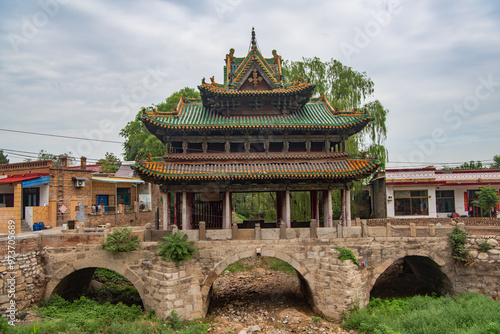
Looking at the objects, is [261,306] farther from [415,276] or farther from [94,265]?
[415,276]

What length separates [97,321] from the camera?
13.6 meters

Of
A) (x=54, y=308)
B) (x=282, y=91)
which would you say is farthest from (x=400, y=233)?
(x=54, y=308)

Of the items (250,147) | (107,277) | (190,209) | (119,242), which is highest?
(250,147)

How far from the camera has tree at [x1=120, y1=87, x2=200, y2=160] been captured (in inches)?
1267

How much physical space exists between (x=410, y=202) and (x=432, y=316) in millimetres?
11795

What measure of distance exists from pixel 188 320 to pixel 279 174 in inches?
318

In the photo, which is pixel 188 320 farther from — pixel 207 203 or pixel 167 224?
pixel 207 203

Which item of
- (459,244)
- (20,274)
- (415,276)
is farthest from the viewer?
(415,276)

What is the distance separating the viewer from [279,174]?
15750 mm

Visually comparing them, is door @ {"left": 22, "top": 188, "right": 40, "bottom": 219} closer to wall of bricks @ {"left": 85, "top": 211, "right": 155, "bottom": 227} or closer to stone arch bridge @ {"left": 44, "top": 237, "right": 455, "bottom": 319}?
wall of bricks @ {"left": 85, "top": 211, "right": 155, "bottom": 227}

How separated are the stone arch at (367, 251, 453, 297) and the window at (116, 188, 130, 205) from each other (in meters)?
24.3

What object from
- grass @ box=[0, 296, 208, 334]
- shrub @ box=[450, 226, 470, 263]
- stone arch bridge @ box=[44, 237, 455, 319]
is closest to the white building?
shrub @ box=[450, 226, 470, 263]

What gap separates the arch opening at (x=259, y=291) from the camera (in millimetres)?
16594

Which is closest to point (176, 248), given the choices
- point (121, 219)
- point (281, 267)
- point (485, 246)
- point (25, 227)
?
point (281, 267)
